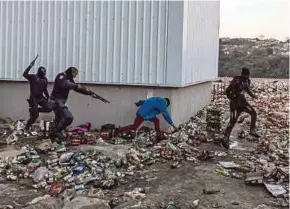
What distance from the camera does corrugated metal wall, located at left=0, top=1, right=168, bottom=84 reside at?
1042cm

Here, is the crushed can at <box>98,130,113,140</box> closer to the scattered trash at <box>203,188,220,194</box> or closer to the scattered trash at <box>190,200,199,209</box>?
the scattered trash at <box>203,188,220,194</box>

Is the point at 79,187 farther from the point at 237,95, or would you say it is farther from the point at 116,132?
the point at 237,95

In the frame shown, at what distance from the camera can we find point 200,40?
42.5 feet

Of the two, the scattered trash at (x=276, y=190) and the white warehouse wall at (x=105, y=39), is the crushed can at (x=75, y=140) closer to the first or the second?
the white warehouse wall at (x=105, y=39)

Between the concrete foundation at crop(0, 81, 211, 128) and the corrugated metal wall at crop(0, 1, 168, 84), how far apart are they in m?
0.22

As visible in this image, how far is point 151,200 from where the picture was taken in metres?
6.18

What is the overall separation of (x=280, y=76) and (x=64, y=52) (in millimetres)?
37259

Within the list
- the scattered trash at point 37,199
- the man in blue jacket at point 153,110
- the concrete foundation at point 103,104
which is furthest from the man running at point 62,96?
the scattered trash at point 37,199

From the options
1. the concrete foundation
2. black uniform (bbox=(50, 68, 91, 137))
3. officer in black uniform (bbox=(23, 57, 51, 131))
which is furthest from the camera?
the concrete foundation

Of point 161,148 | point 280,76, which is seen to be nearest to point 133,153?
point 161,148

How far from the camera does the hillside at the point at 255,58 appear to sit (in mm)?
45969

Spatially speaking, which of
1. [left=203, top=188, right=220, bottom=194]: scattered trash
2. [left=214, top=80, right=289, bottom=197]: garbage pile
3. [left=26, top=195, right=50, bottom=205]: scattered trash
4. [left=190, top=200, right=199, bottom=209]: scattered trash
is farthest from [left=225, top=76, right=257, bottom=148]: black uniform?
[left=26, top=195, right=50, bottom=205]: scattered trash

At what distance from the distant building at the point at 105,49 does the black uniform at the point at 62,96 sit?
1.50 metres

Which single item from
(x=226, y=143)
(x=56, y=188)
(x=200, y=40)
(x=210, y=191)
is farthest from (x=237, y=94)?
(x=56, y=188)
